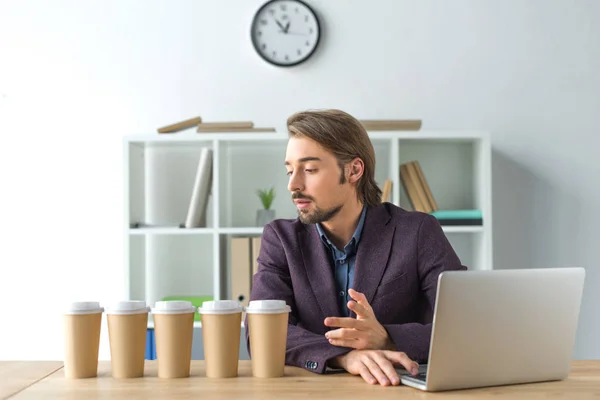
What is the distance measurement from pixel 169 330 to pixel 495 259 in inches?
95.2

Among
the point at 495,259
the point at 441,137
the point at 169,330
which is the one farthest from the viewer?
the point at 495,259

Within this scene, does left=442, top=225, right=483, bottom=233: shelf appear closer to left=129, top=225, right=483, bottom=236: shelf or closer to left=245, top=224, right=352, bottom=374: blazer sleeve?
left=129, top=225, right=483, bottom=236: shelf

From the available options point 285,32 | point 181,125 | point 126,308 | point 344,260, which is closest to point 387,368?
point 126,308

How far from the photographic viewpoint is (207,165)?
3.39m

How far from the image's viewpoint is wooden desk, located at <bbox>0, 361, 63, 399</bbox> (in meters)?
1.44

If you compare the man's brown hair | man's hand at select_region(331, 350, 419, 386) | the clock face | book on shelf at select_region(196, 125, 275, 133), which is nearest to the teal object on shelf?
book on shelf at select_region(196, 125, 275, 133)

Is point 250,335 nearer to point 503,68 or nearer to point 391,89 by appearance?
point 391,89

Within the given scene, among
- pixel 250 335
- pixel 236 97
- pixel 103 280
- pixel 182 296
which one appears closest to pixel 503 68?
pixel 236 97

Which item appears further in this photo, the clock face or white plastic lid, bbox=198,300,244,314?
the clock face

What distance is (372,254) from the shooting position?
203 centimetres

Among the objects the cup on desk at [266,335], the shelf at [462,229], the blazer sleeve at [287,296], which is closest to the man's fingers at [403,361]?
the blazer sleeve at [287,296]

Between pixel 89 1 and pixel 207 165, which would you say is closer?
pixel 207 165

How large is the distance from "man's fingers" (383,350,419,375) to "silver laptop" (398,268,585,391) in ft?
0.07

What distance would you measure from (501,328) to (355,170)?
0.90 m
